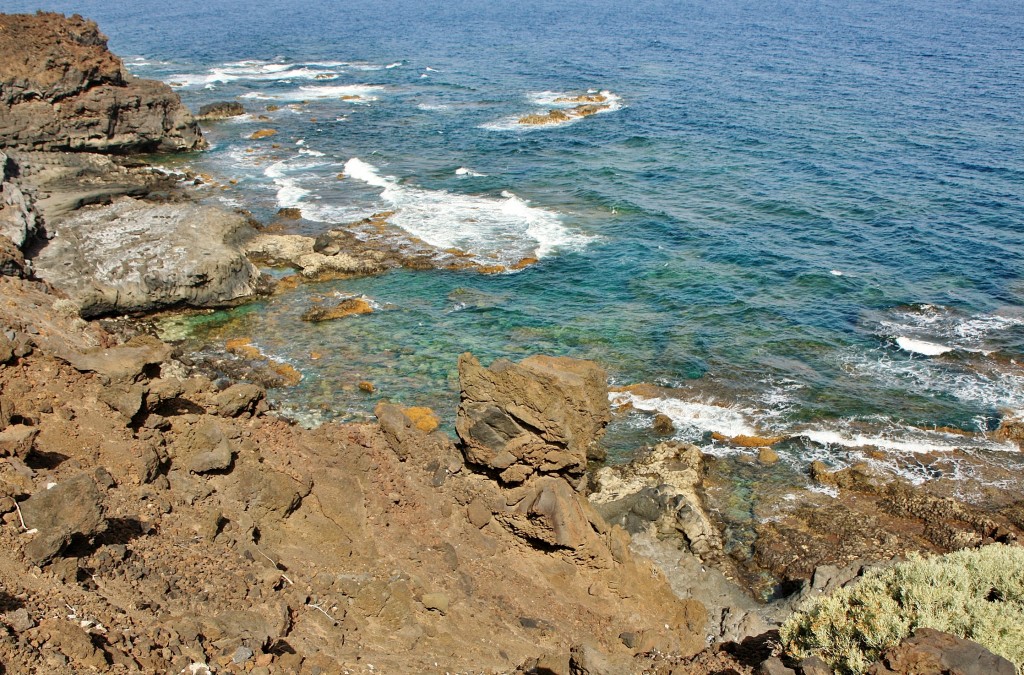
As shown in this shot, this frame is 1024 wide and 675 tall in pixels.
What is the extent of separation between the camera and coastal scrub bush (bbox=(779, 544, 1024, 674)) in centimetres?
1332

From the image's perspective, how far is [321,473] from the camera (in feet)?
59.7

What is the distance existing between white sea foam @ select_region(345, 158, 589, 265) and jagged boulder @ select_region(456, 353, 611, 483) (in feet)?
84.3

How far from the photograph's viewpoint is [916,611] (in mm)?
13992

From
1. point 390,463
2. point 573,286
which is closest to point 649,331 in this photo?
point 573,286

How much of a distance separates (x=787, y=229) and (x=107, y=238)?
136 feet

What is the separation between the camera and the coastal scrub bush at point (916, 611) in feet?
43.7

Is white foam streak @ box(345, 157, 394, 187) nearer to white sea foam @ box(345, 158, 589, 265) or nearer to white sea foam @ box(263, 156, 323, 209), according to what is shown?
white sea foam @ box(345, 158, 589, 265)

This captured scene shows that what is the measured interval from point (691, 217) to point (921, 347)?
66.9 feet

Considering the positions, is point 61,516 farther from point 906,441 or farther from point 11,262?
point 906,441

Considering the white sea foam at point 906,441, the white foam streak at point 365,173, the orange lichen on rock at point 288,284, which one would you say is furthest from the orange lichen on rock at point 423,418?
the white foam streak at point 365,173

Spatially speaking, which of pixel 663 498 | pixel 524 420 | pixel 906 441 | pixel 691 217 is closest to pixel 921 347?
pixel 906 441

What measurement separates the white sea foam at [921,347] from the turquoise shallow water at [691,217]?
18 centimetres

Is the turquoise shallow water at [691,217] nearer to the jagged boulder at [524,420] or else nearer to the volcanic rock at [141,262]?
the volcanic rock at [141,262]

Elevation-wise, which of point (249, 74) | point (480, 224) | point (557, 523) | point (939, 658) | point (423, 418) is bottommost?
point (423, 418)
